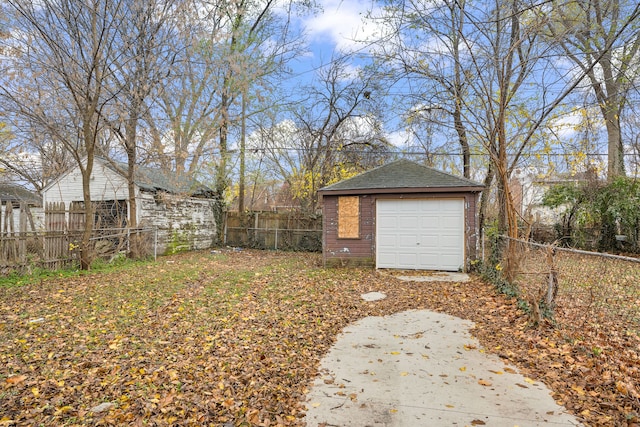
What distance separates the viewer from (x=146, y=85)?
9.08m

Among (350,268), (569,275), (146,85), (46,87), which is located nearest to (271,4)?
(146,85)

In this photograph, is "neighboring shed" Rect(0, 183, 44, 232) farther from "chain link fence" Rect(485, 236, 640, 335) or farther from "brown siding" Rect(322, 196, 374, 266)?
"chain link fence" Rect(485, 236, 640, 335)

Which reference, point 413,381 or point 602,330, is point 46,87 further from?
point 602,330

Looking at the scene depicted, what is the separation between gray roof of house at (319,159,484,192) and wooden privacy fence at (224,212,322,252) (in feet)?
16.8

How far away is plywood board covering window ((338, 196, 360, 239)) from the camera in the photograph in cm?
1001

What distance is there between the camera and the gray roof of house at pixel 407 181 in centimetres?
916

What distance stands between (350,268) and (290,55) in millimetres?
9140

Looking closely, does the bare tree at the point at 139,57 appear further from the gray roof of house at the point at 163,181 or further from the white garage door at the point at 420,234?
the white garage door at the point at 420,234

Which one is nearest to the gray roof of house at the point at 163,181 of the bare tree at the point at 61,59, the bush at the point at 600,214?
the bare tree at the point at 61,59

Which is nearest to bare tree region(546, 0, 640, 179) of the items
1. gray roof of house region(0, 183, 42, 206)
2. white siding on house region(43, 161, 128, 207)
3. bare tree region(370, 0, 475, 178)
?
bare tree region(370, 0, 475, 178)

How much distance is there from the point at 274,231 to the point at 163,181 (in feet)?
16.4

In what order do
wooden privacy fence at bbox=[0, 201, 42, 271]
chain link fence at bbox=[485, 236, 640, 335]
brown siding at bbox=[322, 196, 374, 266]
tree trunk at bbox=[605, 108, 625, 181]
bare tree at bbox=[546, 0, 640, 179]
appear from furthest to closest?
tree trunk at bbox=[605, 108, 625, 181] < brown siding at bbox=[322, 196, 374, 266] < wooden privacy fence at bbox=[0, 201, 42, 271] < bare tree at bbox=[546, 0, 640, 179] < chain link fence at bbox=[485, 236, 640, 335]

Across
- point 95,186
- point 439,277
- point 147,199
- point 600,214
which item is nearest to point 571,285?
point 439,277

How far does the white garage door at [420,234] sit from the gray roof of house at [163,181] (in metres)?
7.29
